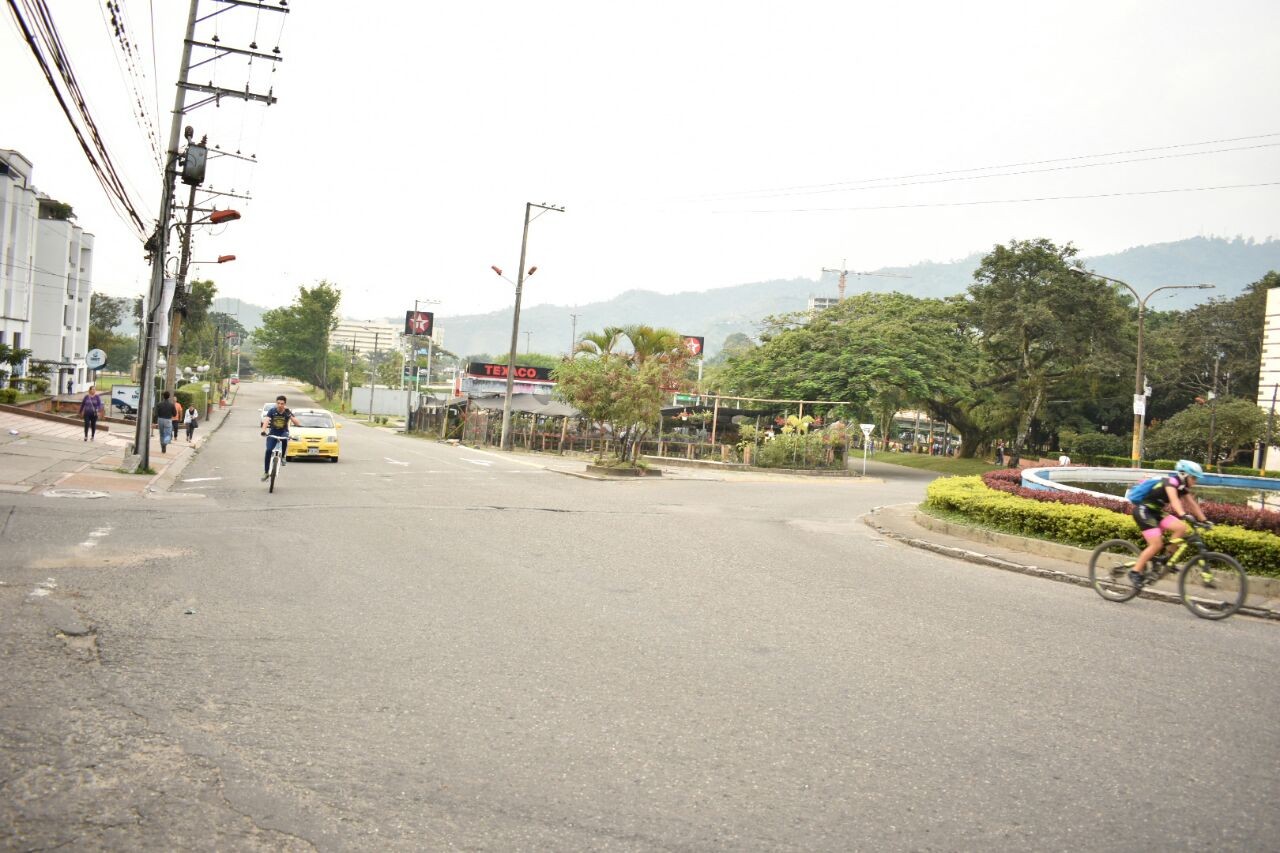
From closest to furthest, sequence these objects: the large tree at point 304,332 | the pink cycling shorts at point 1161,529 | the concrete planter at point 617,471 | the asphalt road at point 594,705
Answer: the asphalt road at point 594,705 → the pink cycling shorts at point 1161,529 → the concrete planter at point 617,471 → the large tree at point 304,332

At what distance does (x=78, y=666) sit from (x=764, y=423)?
129 ft

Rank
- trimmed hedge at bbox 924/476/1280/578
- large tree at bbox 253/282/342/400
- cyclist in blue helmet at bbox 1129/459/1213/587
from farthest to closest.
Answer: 1. large tree at bbox 253/282/342/400
2. trimmed hedge at bbox 924/476/1280/578
3. cyclist in blue helmet at bbox 1129/459/1213/587

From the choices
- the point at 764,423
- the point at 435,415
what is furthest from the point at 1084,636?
the point at 435,415

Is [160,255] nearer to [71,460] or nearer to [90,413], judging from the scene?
[71,460]

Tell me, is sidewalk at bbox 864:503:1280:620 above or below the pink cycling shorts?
below

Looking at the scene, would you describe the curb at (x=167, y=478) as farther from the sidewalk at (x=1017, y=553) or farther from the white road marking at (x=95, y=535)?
the sidewalk at (x=1017, y=553)

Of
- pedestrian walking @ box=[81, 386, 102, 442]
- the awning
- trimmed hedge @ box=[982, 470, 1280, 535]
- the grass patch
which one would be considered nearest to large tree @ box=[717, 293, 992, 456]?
the grass patch

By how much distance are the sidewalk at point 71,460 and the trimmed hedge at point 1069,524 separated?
14075 millimetres

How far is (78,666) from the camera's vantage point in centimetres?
577

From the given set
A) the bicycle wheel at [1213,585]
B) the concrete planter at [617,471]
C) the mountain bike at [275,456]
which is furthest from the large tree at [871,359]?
the bicycle wheel at [1213,585]

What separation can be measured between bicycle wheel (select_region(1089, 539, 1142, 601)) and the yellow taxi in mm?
19668

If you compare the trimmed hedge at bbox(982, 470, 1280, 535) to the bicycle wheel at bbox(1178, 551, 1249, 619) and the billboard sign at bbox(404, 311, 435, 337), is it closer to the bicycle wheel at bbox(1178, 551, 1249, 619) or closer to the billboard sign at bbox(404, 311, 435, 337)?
the bicycle wheel at bbox(1178, 551, 1249, 619)

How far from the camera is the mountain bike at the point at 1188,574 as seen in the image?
31.2 feet

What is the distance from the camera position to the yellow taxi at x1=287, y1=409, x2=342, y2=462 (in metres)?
25.7
